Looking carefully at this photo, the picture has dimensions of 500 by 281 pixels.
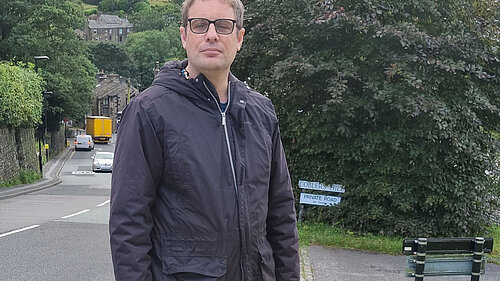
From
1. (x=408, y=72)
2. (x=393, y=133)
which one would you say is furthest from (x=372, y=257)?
(x=408, y=72)

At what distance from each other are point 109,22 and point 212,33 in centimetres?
18503

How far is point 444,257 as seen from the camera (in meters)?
6.02

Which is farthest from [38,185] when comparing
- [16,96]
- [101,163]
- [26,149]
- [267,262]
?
[267,262]

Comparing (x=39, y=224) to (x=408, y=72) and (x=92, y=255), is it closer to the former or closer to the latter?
(x=92, y=255)

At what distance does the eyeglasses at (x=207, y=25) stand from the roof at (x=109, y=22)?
181 metres

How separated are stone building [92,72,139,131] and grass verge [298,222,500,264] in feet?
296

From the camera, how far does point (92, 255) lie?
8969mm

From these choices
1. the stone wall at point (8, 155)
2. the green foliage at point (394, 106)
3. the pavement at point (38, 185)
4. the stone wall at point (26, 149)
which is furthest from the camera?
the stone wall at point (26, 149)

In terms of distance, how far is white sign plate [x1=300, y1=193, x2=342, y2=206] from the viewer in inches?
435

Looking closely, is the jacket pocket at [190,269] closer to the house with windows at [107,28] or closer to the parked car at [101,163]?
the parked car at [101,163]

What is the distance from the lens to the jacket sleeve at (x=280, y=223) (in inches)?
113

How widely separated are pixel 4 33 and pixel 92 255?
47.2m

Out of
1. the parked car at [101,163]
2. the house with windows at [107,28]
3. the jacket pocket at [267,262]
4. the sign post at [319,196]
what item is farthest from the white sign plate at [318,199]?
the house with windows at [107,28]

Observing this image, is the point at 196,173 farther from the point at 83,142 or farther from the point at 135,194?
the point at 83,142
